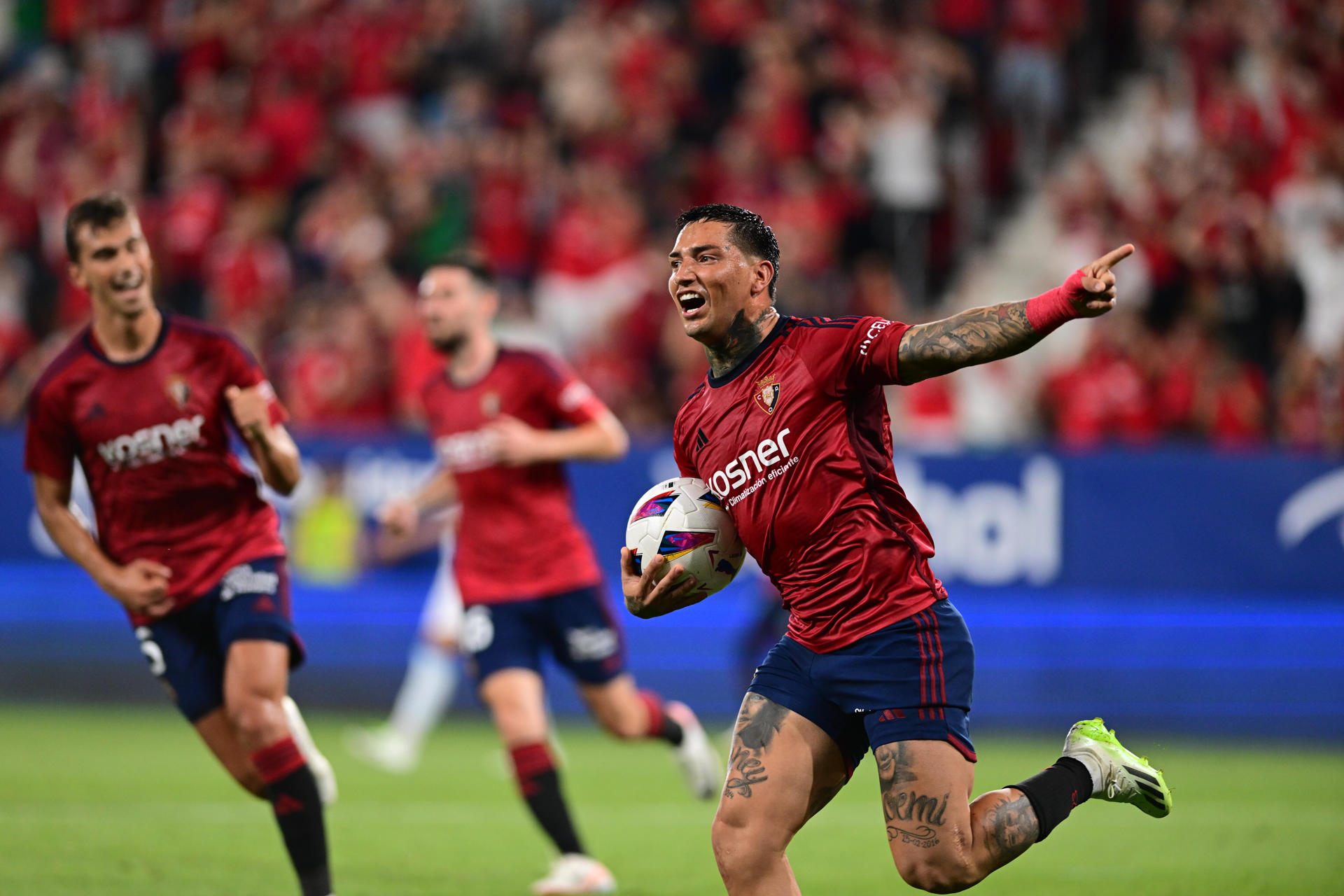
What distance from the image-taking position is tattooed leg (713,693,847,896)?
471cm

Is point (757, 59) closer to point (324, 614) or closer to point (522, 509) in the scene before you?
point (324, 614)

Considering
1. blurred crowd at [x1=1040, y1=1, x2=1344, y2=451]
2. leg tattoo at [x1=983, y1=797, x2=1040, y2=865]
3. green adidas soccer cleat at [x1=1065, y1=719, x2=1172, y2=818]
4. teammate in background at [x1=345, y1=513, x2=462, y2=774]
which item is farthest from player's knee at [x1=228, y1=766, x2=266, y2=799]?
blurred crowd at [x1=1040, y1=1, x2=1344, y2=451]

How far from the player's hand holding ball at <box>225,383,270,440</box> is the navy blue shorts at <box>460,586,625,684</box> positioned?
64.0 inches

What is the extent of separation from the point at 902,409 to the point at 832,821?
5.41m

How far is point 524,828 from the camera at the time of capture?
8586mm

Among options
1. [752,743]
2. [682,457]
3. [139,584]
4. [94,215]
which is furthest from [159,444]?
[752,743]

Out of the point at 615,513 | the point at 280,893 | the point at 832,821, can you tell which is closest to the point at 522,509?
the point at 280,893

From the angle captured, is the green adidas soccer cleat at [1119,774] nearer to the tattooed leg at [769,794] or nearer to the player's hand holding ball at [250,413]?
the tattooed leg at [769,794]

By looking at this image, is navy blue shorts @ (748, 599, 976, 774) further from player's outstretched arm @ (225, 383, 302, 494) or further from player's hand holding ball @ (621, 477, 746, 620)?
player's outstretched arm @ (225, 383, 302, 494)

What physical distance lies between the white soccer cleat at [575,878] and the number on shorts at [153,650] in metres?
1.84

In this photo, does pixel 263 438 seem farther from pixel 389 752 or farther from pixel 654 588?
pixel 389 752

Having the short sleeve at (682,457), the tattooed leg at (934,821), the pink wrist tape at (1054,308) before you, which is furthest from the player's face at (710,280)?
the tattooed leg at (934,821)

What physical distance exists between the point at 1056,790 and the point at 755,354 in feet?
5.46

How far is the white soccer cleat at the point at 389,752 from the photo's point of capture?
1044 centimetres
